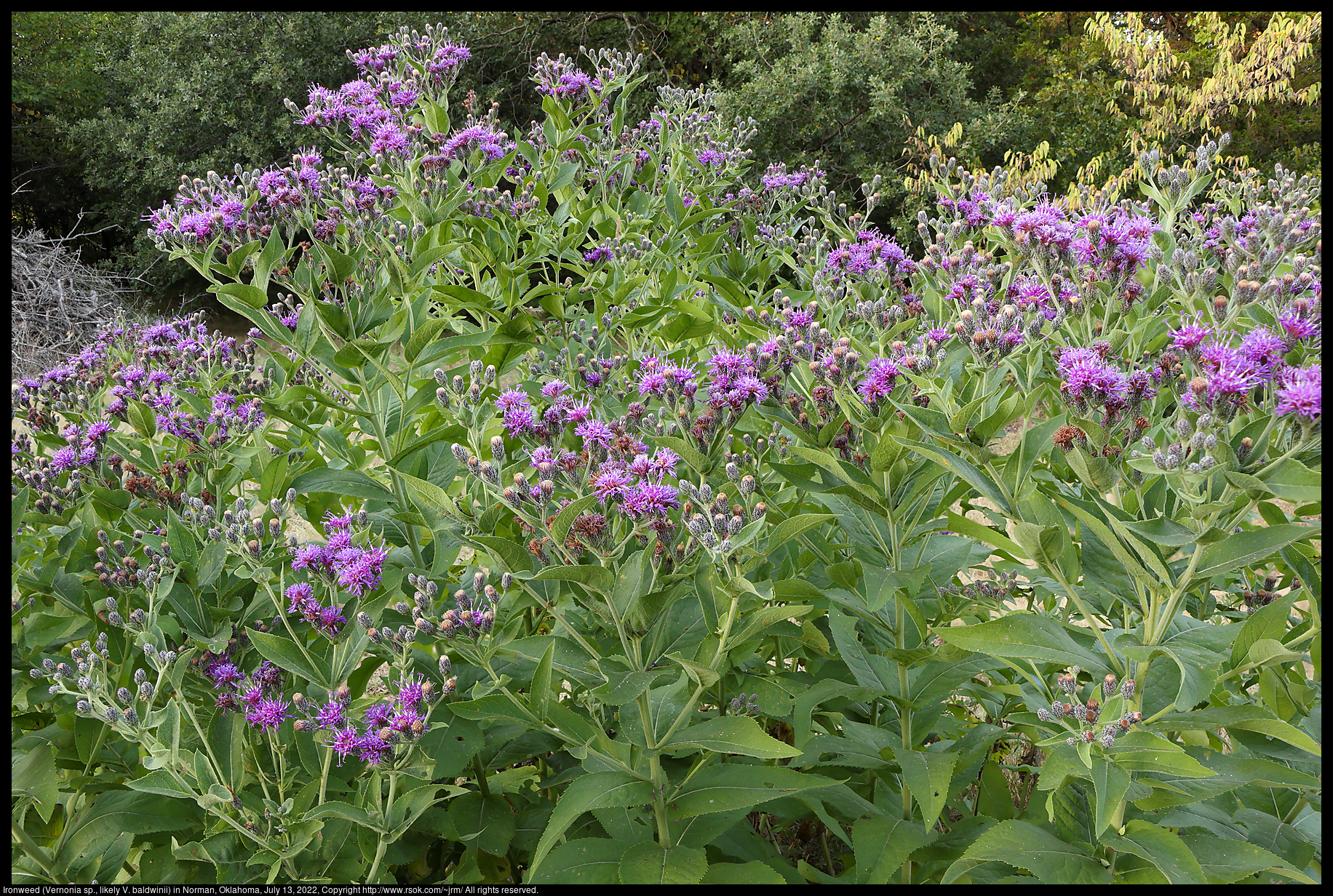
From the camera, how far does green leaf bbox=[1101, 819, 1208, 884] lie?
192 centimetres

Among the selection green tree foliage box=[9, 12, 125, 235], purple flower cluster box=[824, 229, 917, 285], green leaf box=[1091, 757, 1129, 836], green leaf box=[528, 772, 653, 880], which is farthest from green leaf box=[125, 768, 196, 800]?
green tree foliage box=[9, 12, 125, 235]

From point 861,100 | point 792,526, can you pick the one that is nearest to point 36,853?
point 792,526

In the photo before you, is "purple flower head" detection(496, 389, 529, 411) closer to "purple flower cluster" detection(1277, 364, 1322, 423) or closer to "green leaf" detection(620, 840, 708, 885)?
"green leaf" detection(620, 840, 708, 885)

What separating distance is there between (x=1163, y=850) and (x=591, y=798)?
4.44 feet

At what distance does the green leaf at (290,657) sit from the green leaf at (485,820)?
1.97 feet

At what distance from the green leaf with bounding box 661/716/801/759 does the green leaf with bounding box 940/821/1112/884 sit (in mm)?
496

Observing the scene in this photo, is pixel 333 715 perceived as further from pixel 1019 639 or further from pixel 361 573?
pixel 1019 639

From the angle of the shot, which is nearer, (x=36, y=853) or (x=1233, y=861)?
(x=1233, y=861)

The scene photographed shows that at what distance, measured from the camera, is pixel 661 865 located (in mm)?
2148

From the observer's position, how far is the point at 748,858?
8.38 ft

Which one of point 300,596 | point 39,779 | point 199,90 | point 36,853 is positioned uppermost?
point 199,90

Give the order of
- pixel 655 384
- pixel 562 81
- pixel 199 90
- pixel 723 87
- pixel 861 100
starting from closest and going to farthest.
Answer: pixel 655 384, pixel 562 81, pixel 861 100, pixel 199 90, pixel 723 87

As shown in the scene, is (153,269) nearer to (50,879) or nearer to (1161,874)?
(50,879)

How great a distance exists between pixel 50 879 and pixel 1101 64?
18108 millimetres
